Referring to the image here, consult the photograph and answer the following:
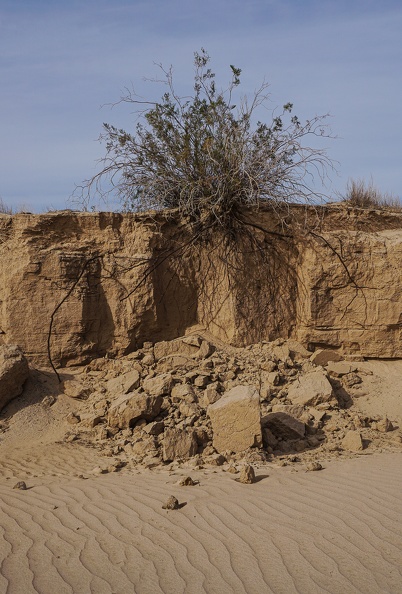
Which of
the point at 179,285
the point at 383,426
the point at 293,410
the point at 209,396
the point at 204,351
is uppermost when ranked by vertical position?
the point at 179,285

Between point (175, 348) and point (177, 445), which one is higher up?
point (175, 348)

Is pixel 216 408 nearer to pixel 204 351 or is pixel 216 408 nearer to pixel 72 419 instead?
pixel 204 351

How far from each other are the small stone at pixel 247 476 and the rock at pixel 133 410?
161 cm

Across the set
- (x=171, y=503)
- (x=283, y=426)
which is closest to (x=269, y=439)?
(x=283, y=426)

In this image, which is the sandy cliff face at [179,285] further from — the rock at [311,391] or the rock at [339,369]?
the rock at [311,391]

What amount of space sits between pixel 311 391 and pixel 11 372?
10.5ft

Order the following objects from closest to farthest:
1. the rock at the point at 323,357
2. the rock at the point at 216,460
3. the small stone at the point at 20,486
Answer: the small stone at the point at 20,486 < the rock at the point at 216,460 < the rock at the point at 323,357

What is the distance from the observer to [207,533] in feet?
13.9

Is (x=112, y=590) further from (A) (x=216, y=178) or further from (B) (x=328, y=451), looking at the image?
(A) (x=216, y=178)

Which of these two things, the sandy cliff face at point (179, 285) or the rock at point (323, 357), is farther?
the rock at point (323, 357)

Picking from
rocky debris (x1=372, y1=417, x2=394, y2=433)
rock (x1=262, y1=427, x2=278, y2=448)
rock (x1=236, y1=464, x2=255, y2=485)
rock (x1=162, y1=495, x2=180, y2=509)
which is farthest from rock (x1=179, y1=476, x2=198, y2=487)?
rocky debris (x1=372, y1=417, x2=394, y2=433)

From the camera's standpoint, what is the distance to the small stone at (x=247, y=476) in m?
5.28

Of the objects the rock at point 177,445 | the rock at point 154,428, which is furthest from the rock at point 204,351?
the rock at point 177,445

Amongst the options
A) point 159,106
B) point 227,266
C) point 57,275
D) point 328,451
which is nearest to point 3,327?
point 57,275
